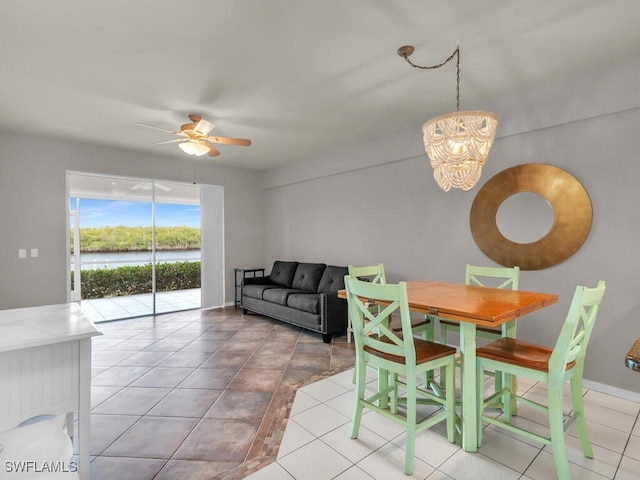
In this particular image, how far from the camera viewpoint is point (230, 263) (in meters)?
6.29

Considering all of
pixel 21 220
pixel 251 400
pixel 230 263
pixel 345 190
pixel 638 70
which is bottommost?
pixel 251 400

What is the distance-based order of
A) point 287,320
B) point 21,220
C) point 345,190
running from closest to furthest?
point 21,220, point 287,320, point 345,190

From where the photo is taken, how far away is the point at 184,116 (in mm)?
3695

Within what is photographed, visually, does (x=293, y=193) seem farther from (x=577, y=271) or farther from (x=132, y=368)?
(x=577, y=271)

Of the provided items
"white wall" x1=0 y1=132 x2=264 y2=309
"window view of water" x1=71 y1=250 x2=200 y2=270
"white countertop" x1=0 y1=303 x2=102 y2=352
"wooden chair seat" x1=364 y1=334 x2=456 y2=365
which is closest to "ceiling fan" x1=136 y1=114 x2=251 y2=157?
"white wall" x1=0 y1=132 x2=264 y2=309

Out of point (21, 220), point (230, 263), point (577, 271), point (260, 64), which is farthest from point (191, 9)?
point (230, 263)

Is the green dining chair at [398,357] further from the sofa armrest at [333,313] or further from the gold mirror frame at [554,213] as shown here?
the sofa armrest at [333,313]

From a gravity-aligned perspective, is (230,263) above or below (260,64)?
below

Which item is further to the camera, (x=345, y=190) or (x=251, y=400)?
(x=345, y=190)

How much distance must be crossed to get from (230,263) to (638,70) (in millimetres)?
5834

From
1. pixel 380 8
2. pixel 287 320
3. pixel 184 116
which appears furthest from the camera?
pixel 287 320

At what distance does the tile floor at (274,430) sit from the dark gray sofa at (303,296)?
60 centimetres

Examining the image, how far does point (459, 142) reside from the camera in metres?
2.30

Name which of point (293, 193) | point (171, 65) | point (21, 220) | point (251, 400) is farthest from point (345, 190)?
point (21, 220)
